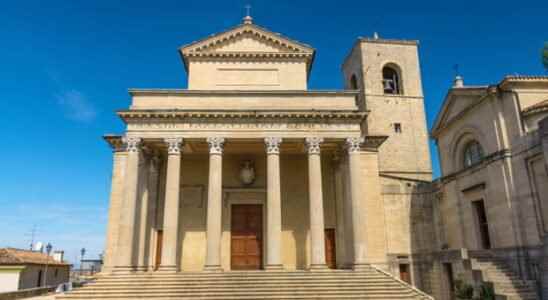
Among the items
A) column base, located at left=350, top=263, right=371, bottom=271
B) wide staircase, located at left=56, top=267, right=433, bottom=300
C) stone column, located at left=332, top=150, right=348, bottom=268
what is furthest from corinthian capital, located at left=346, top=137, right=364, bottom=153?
wide staircase, located at left=56, top=267, right=433, bottom=300

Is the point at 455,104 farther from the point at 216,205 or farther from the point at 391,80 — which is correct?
the point at 216,205

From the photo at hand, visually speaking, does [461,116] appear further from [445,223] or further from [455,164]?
[445,223]

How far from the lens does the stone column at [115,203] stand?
59.9 feet

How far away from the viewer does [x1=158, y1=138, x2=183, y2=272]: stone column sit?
1538 centimetres

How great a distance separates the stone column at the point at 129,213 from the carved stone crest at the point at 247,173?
5.31 metres

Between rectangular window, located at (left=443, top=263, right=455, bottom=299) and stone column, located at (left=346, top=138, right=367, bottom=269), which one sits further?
rectangular window, located at (left=443, top=263, right=455, bottom=299)

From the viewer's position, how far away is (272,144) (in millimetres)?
16797

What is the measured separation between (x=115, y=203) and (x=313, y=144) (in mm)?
10524

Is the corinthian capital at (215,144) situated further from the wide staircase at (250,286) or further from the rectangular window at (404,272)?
the rectangular window at (404,272)

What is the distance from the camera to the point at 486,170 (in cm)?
1698

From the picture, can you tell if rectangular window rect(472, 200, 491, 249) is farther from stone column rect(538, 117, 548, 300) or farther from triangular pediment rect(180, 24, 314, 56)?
triangular pediment rect(180, 24, 314, 56)

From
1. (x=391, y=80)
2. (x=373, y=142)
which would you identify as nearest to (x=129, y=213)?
(x=373, y=142)

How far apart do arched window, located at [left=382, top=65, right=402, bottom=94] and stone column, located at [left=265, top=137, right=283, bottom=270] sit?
16095 millimetres

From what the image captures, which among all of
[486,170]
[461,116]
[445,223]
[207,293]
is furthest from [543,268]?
[207,293]
